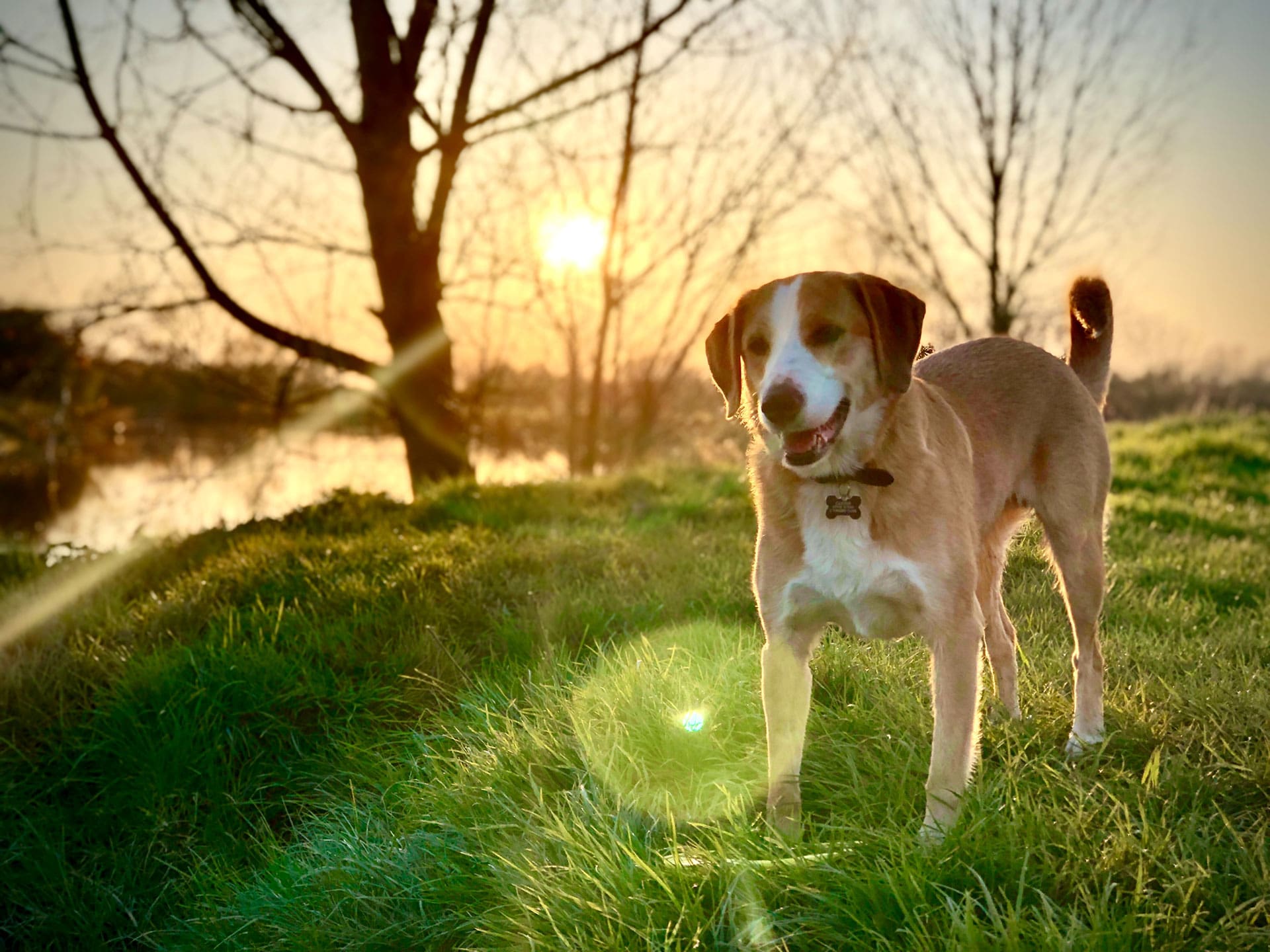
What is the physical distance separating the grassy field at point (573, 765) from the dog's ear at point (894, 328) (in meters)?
1.24

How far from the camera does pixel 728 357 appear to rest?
3332 mm

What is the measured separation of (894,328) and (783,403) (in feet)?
1.67

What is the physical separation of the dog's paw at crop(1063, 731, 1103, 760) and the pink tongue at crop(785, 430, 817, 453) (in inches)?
57.4

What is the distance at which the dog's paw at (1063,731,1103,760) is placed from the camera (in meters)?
3.25

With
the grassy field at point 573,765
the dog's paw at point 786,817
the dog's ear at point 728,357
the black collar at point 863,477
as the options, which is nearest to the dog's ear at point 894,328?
the black collar at point 863,477

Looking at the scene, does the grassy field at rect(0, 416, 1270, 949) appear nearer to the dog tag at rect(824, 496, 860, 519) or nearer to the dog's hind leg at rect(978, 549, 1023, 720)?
the dog's hind leg at rect(978, 549, 1023, 720)

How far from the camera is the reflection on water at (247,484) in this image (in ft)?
28.2

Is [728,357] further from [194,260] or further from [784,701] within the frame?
[194,260]

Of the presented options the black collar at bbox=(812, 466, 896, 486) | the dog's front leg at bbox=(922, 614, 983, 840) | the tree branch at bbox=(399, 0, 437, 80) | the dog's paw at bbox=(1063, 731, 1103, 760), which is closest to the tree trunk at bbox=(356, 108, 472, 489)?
the tree branch at bbox=(399, 0, 437, 80)

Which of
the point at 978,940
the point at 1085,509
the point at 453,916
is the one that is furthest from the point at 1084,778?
the point at 453,916

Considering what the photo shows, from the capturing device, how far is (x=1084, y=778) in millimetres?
2957

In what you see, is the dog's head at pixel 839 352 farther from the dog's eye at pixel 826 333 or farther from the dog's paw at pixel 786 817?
the dog's paw at pixel 786 817

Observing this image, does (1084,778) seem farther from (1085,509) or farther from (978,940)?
(1085,509)

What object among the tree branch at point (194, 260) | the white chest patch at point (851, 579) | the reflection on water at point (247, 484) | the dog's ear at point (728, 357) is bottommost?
the reflection on water at point (247, 484)
